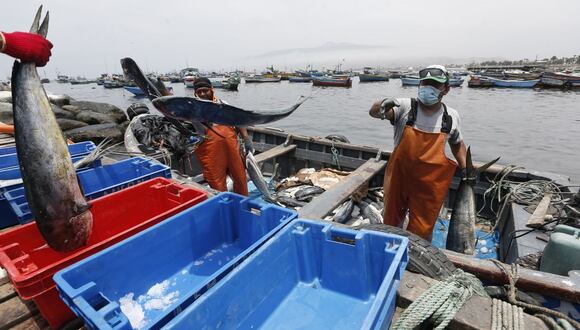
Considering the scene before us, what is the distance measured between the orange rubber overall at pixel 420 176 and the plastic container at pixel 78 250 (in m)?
2.42

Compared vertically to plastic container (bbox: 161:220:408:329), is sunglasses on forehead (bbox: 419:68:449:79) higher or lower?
higher

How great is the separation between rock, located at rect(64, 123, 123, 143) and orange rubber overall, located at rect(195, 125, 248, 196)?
18.4ft

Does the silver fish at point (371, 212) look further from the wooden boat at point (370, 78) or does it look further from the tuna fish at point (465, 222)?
the wooden boat at point (370, 78)

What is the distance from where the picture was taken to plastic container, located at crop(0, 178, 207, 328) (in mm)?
1810

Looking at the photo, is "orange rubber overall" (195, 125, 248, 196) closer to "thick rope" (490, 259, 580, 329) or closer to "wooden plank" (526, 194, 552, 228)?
"thick rope" (490, 259, 580, 329)

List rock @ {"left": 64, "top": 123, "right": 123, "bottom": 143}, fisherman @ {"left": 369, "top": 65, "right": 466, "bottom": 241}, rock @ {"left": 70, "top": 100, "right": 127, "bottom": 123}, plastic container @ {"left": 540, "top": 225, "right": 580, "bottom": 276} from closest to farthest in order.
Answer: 1. plastic container @ {"left": 540, "top": 225, "right": 580, "bottom": 276}
2. fisherman @ {"left": 369, "top": 65, "right": 466, "bottom": 241}
3. rock @ {"left": 64, "top": 123, "right": 123, "bottom": 143}
4. rock @ {"left": 70, "top": 100, "right": 127, "bottom": 123}

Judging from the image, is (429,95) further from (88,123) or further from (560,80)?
(560,80)

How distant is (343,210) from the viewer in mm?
5324

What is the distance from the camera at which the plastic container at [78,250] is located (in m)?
1.81

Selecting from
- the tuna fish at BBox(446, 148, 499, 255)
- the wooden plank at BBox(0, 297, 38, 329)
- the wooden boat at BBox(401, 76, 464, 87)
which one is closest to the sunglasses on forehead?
the tuna fish at BBox(446, 148, 499, 255)

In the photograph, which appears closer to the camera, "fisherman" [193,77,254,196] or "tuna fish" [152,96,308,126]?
"tuna fish" [152,96,308,126]

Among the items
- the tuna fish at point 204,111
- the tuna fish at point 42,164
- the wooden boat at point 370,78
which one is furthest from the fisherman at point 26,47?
the wooden boat at point 370,78

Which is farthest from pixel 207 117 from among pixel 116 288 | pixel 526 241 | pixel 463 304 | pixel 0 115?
pixel 0 115

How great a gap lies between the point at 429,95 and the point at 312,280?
99.2 inches
